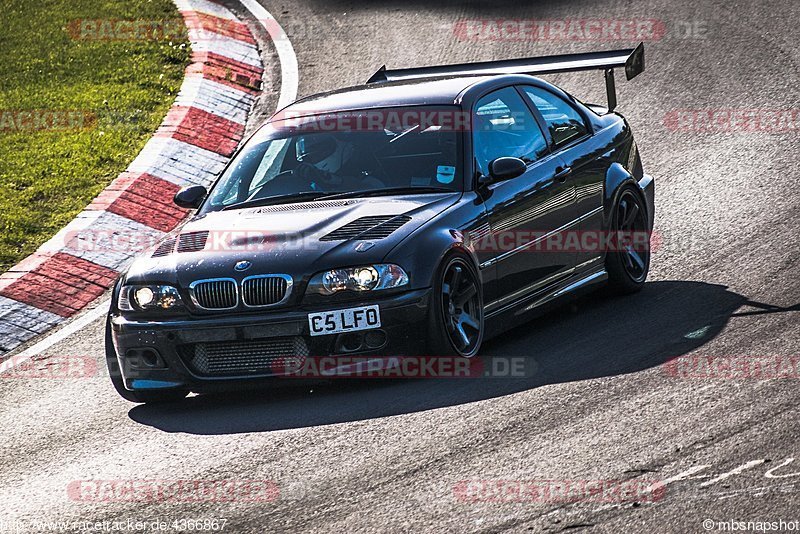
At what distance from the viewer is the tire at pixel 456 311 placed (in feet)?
22.4

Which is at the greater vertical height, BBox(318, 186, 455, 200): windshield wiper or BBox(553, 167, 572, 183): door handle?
BBox(318, 186, 455, 200): windshield wiper

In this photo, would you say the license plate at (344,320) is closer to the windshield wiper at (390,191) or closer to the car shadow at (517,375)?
the car shadow at (517,375)

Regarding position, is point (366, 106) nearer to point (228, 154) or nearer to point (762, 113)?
point (228, 154)

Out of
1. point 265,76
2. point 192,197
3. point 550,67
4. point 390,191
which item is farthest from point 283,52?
point 390,191

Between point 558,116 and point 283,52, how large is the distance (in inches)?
285

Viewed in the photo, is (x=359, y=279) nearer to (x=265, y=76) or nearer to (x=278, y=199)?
(x=278, y=199)

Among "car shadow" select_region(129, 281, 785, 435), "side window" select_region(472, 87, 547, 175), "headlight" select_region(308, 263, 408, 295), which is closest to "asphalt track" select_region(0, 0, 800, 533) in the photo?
"car shadow" select_region(129, 281, 785, 435)

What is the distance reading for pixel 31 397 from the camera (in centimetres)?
778

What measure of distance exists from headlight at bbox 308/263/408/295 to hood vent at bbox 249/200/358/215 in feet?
2.46

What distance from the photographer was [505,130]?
8266mm

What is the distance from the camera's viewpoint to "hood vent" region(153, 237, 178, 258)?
723 centimetres

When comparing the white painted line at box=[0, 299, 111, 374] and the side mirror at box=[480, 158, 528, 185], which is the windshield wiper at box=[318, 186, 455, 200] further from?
the white painted line at box=[0, 299, 111, 374]

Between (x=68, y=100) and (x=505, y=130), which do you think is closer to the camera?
(x=505, y=130)

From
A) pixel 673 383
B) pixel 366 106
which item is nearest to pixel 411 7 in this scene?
pixel 366 106
